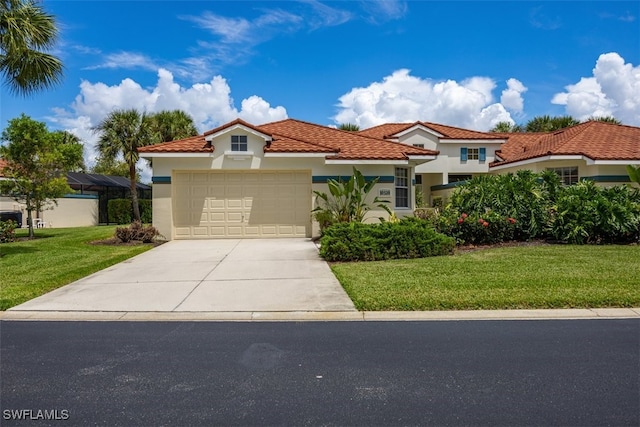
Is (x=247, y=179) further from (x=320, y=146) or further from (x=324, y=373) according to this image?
(x=324, y=373)

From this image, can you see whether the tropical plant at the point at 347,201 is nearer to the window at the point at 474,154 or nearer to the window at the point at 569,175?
the window at the point at 569,175

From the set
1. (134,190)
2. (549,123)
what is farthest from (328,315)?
(549,123)

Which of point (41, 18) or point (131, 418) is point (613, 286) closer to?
point (131, 418)

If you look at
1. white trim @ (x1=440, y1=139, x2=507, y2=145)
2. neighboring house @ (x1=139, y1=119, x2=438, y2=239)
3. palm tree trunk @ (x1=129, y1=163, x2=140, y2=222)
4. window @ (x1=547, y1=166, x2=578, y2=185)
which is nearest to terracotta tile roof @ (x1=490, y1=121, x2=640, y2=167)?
window @ (x1=547, y1=166, x2=578, y2=185)

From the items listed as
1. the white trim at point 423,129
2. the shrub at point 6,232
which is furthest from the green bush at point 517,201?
the shrub at point 6,232

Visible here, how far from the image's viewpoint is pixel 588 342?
16.6ft

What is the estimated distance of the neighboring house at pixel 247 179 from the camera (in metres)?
15.7

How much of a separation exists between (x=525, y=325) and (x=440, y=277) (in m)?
2.61

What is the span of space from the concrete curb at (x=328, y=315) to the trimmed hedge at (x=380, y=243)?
14.4 feet

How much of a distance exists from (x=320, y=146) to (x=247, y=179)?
2.86m

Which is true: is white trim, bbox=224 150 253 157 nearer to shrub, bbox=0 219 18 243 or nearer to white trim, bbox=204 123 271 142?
white trim, bbox=204 123 271 142

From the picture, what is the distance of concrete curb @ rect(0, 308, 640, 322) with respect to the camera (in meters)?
6.11

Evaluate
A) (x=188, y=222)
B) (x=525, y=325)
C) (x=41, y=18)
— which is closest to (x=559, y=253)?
(x=525, y=325)

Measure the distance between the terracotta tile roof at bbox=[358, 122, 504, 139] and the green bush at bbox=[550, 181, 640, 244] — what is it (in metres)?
15.8
